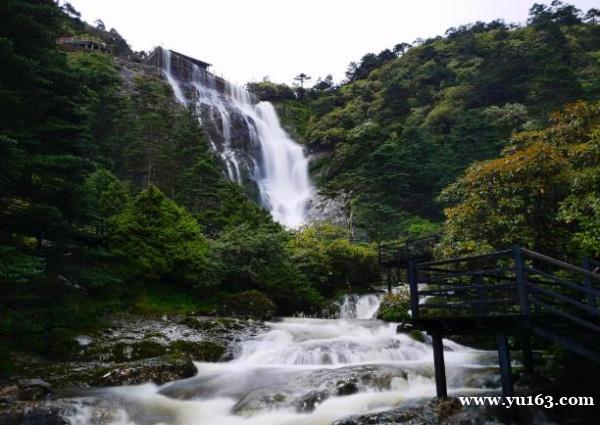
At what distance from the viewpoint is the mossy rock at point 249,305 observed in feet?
59.4

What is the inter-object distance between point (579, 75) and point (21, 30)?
2127 inches

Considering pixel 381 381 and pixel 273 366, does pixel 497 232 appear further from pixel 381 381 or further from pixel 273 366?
pixel 273 366

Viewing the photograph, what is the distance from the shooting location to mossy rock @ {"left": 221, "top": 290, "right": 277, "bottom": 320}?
712 inches

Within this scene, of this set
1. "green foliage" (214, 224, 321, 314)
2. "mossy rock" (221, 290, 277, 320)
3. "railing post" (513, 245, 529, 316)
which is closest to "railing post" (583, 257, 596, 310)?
"railing post" (513, 245, 529, 316)

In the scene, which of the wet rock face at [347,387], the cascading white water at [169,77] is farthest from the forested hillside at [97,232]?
the cascading white water at [169,77]

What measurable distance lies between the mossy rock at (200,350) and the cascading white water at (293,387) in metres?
0.40

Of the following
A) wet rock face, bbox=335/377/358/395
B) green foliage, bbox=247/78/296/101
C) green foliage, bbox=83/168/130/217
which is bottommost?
wet rock face, bbox=335/377/358/395

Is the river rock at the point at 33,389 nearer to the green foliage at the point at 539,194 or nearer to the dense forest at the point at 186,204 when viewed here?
→ the dense forest at the point at 186,204

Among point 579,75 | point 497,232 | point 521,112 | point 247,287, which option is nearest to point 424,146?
point 521,112

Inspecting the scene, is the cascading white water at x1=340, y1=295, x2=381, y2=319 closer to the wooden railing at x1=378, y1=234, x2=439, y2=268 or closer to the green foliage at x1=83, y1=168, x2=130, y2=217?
the wooden railing at x1=378, y1=234, x2=439, y2=268

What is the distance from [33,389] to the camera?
9.14 m

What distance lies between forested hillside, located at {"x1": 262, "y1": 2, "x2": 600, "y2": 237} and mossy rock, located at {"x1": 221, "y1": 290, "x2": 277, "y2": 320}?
19.2 metres

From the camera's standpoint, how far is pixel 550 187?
1216cm

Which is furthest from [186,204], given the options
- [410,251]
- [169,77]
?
[169,77]
